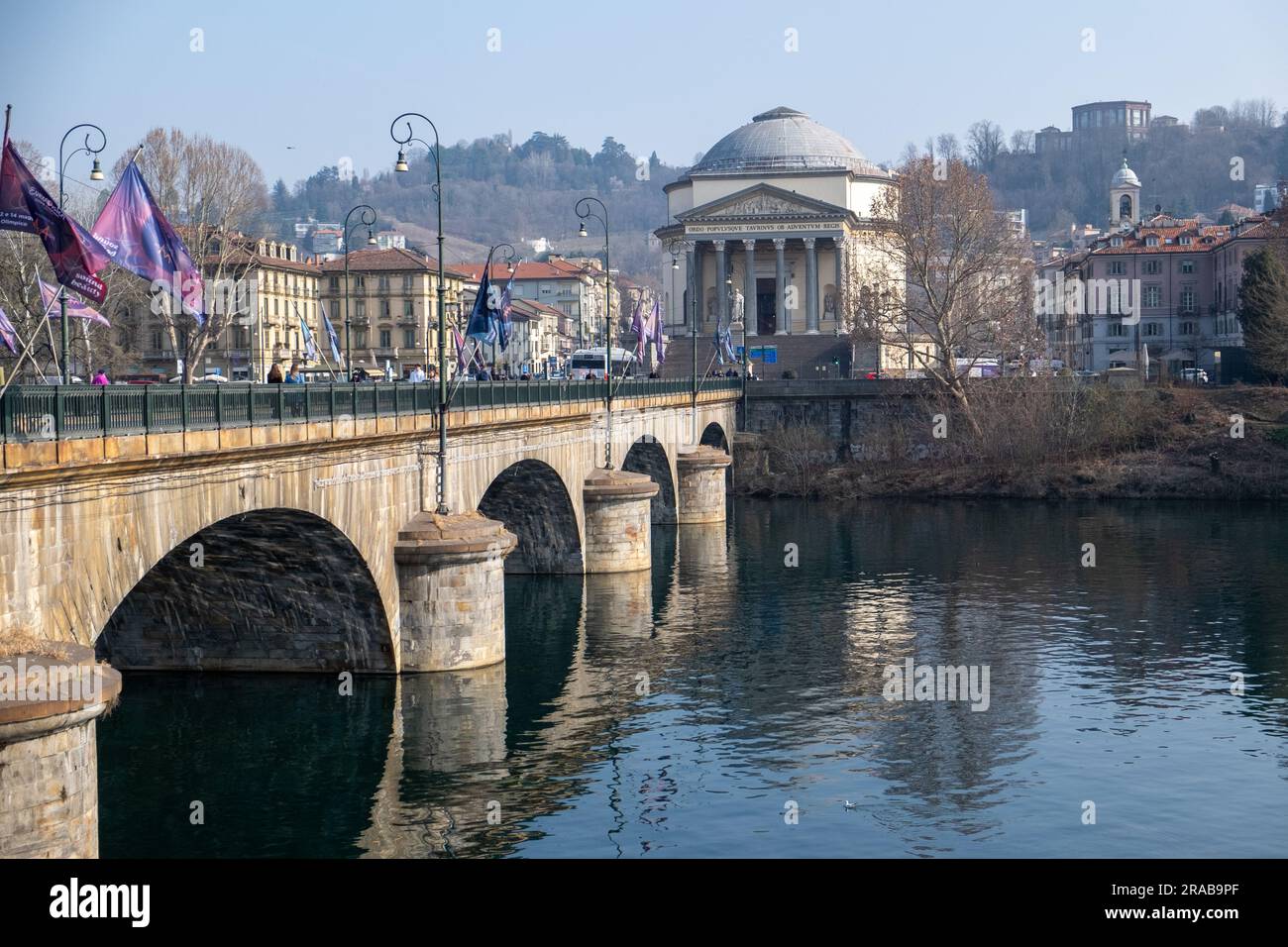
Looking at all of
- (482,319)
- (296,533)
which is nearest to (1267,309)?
(482,319)

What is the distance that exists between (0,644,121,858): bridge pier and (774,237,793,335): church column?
109 metres

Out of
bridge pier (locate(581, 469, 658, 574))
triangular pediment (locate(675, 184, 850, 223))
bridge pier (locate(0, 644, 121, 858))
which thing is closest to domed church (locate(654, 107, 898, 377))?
triangular pediment (locate(675, 184, 850, 223))

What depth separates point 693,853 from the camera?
25.5 metres

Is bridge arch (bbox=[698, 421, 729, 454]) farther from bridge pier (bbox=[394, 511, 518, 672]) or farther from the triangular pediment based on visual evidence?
bridge pier (bbox=[394, 511, 518, 672])

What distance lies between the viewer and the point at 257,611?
35781 mm

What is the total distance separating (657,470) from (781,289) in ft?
192

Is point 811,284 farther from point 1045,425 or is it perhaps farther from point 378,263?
point 1045,425

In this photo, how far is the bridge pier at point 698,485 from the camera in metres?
73.3

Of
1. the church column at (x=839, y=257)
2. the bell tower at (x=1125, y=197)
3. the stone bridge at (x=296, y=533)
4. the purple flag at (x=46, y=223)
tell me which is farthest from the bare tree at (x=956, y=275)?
the bell tower at (x=1125, y=197)

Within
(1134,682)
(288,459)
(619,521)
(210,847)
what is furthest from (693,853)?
(619,521)

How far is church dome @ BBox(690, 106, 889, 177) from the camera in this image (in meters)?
137
